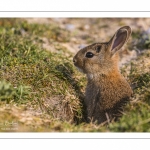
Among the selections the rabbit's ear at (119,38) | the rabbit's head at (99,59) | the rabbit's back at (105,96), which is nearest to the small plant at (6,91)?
the rabbit's back at (105,96)

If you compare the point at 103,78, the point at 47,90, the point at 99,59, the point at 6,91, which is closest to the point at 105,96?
the point at 103,78

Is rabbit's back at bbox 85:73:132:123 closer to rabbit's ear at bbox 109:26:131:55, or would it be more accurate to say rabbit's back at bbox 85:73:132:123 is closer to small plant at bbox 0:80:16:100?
rabbit's ear at bbox 109:26:131:55

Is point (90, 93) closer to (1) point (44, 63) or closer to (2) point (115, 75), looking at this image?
(2) point (115, 75)

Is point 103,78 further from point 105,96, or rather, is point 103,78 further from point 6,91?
point 6,91

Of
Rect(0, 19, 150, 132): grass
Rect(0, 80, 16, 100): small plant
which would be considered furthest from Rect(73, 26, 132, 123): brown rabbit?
Rect(0, 80, 16, 100): small plant

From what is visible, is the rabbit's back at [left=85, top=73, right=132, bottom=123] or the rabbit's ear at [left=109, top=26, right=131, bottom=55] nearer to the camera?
the rabbit's back at [left=85, top=73, right=132, bottom=123]
